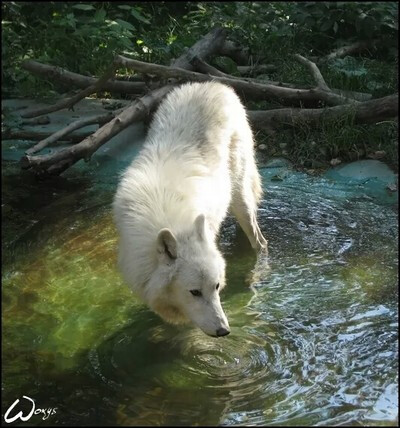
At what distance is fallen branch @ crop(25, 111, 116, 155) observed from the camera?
714cm

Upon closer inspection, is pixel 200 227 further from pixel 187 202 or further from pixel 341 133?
pixel 341 133

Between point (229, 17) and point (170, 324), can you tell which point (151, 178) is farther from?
point (229, 17)

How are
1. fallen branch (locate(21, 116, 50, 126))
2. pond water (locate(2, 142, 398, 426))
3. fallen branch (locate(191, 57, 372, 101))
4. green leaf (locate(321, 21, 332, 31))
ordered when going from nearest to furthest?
pond water (locate(2, 142, 398, 426))
fallen branch (locate(191, 57, 372, 101))
fallen branch (locate(21, 116, 50, 126))
green leaf (locate(321, 21, 332, 31))

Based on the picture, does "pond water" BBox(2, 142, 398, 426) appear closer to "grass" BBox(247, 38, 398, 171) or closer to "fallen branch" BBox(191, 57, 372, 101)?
"grass" BBox(247, 38, 398, 171)

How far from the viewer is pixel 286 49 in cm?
914

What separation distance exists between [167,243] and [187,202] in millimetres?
562

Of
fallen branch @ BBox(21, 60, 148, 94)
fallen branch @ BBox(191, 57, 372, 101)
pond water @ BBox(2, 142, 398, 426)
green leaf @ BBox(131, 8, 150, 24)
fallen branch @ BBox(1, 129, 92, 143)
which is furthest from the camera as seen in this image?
green leaf @ BBox(131, 8, 150, 24)

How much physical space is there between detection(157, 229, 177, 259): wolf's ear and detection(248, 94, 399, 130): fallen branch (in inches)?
148

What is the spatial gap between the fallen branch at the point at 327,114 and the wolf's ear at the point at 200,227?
3.54m

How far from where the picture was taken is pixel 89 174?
7.70 meters

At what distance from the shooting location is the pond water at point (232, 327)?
375 cm

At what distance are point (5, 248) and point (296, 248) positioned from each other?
2.55m

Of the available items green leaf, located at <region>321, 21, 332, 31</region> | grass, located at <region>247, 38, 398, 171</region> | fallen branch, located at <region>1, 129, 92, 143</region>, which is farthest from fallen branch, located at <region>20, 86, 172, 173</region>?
green leaf, located at <region>321, 21, 332, 31</region>
